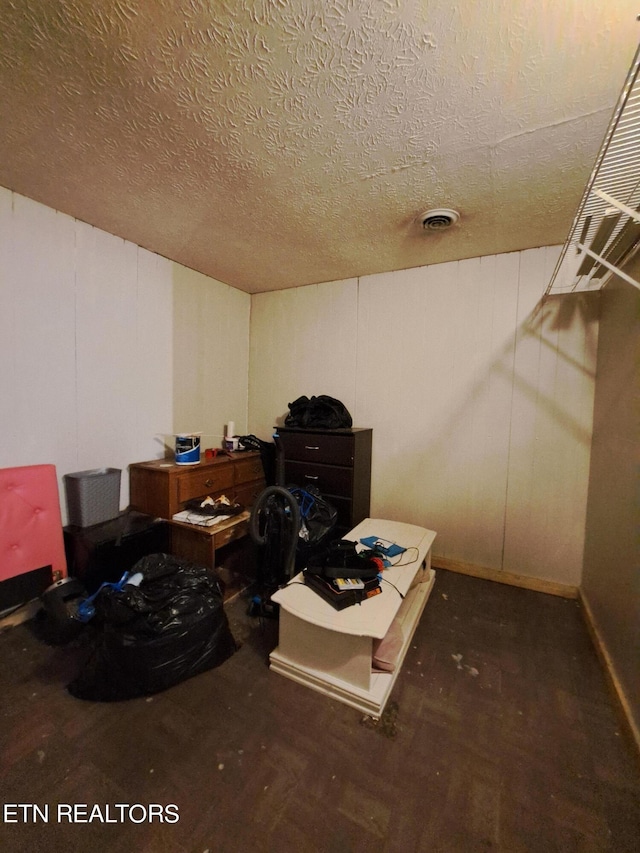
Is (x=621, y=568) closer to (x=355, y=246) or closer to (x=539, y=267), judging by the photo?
(x=539, y=267)

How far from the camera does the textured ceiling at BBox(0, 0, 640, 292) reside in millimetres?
930

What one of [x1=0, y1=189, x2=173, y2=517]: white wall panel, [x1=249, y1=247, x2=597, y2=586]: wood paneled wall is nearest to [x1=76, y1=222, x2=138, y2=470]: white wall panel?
[x1=0, y1=189, x2=173, y2=517]: white wall panel

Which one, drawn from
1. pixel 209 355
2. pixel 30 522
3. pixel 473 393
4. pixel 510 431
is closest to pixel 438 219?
pixel 473 393

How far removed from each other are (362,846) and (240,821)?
360 mm

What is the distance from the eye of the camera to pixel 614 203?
1114 millimetres

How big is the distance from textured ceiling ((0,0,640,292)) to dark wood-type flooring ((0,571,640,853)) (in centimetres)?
230

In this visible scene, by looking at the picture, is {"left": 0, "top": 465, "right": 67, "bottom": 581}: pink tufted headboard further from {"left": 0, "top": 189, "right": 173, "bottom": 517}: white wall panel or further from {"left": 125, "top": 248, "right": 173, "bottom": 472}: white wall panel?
{"left": 125, "top": 248, "right": 173, "bottom": 472}: white wall panel

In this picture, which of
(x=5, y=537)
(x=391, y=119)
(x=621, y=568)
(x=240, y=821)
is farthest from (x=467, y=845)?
(x=391, y=119)

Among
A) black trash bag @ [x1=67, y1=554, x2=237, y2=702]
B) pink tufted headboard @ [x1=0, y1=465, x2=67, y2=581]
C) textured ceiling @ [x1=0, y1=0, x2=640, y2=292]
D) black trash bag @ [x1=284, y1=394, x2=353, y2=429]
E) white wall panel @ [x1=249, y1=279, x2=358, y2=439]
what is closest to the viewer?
textured ceiling @ [x1=0, y1=0, x2=640, y2=292]

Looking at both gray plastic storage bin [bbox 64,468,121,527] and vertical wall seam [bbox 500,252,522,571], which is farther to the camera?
vertical wall seam [bbox 500,252,522,571]

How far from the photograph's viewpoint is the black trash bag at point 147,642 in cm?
133

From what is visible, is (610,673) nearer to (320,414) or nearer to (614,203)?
(614,203)

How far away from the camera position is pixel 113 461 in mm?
2309

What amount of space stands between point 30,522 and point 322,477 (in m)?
1.77
